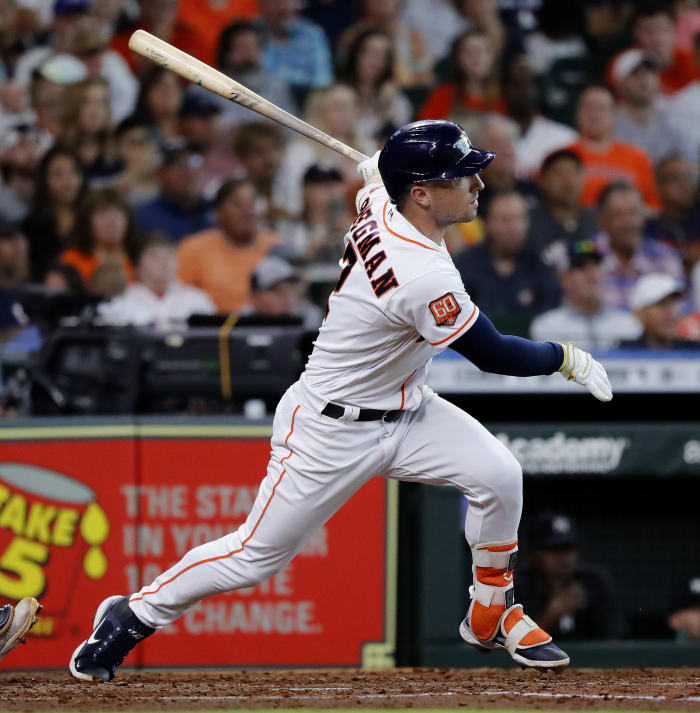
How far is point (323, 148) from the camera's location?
802 centimetres

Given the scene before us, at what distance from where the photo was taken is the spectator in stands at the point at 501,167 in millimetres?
7871

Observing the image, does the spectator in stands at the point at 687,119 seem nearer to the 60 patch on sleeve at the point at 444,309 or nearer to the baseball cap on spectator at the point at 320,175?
the baseball cap on spectator at the point at 320,175

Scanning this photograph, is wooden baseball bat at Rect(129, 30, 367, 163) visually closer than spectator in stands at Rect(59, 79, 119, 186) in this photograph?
Yes

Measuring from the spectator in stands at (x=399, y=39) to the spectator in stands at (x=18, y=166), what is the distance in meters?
2.11

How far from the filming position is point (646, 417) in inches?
233

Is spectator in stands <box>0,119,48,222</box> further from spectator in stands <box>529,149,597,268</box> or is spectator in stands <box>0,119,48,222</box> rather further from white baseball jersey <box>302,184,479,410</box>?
white baseball jersey <box>302,184,479,410</box>

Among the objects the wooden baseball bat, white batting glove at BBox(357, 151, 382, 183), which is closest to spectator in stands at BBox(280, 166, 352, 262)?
the wooden baseball bat

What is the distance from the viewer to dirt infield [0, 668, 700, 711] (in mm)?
3684

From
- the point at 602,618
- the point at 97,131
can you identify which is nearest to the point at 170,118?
the point at 97,131

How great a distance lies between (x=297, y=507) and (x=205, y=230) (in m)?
4.40

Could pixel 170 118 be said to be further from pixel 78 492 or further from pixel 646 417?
pixel 646 417

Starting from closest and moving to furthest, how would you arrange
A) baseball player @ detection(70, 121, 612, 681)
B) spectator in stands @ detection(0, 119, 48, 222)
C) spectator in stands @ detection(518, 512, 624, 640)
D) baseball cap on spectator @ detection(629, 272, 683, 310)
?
1. baseball player @ detection(70, 121, 612, 681)
2. spectator in stands @ detection(518, 512, 624, 640)
3. baseball cap on spectator @ detection(629, 272, 683, 310)
4. spectator in stands @ detection(0, 119, 48, 222)

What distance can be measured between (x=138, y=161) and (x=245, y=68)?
95cm

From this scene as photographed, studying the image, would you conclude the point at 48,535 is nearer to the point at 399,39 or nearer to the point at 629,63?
the point at 399,39
